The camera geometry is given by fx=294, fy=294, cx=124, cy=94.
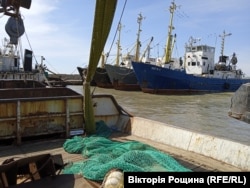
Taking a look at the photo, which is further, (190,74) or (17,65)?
(190,74)

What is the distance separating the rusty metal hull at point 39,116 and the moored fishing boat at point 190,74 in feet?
93.3

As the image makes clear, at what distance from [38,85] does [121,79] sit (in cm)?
3028

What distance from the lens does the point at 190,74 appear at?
1524 inches

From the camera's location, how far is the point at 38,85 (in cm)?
1076

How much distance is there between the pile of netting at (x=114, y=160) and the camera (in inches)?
159

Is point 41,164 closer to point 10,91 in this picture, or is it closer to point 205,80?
point 10,91

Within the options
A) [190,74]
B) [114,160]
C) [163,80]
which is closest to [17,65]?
[163,80]
